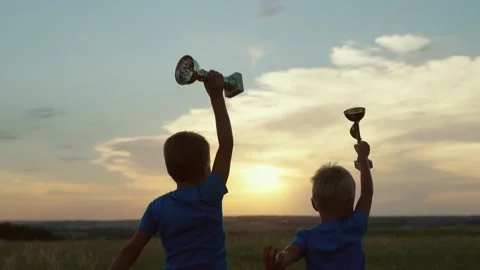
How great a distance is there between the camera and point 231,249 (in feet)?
64.2

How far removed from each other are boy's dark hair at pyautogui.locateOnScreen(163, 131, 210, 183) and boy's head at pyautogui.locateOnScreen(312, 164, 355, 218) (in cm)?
70

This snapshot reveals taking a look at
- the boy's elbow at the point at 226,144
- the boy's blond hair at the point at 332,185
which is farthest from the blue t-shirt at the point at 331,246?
the boy's elbow at the point at 226,144

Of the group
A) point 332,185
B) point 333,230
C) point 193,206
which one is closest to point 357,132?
point 332,185

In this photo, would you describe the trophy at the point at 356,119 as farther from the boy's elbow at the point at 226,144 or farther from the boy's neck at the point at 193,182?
the boy's neck at the point at 193,182

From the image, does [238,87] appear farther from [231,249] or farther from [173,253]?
[231,249]

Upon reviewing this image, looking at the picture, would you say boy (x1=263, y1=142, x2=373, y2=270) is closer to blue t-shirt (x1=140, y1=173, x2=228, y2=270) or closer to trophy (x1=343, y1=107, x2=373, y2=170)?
trophy (x1=343, y1=107, x2=373, y2=170)

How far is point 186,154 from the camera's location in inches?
153

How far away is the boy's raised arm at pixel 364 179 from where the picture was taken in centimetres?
433

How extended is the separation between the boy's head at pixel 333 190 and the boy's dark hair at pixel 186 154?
700 mm

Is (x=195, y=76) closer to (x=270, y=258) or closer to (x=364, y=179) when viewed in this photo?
(x=270, y=258)

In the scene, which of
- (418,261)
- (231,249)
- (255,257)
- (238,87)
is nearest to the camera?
(238,87)

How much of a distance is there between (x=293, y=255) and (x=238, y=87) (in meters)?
1.05

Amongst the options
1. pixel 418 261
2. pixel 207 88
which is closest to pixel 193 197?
pixel 207 88

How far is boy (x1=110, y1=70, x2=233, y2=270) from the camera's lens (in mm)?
3873
